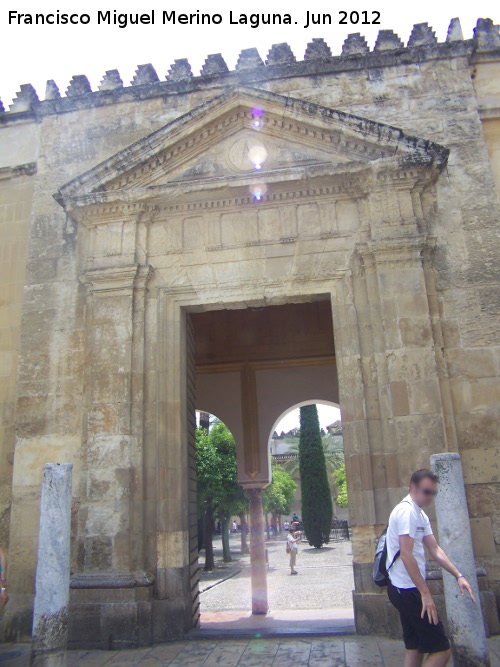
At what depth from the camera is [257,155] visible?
24.1 feet

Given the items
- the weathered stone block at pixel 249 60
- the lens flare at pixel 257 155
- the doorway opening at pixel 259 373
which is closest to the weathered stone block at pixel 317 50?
the weathered stone block at pixel 249 60

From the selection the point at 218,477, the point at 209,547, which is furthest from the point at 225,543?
the point at 209,547

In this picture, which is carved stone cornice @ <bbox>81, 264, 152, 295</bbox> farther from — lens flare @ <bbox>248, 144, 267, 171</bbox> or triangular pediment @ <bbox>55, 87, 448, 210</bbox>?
lens flare @ <bbox>248, 144, 267, 171</bbox>

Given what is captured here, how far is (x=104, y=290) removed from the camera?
22.9ft

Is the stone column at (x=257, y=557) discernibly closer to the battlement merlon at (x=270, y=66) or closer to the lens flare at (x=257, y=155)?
the lens flare at (x=257, y=155)

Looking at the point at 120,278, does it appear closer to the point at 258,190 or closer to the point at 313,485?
the point at 258,190

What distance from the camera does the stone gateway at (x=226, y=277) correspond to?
6082mm

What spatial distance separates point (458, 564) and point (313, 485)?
2508cm

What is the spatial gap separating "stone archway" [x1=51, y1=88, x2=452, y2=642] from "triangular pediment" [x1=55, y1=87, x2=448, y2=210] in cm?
2

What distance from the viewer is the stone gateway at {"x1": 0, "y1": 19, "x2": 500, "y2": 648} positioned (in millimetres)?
6082

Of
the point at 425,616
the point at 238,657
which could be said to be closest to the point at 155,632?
the point at 238,657

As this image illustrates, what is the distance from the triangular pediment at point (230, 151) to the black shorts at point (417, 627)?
4.86 m

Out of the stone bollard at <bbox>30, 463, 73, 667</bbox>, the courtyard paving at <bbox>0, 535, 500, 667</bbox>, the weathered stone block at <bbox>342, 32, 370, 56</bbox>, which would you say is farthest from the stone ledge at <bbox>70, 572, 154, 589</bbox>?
the weathered stone block at <bbox>342, 32, 370, 56</bbox>

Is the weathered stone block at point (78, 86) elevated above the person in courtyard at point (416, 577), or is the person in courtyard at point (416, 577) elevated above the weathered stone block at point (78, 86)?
the weathered stone block at point (78, 86)
